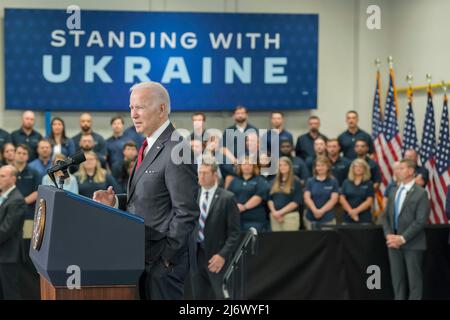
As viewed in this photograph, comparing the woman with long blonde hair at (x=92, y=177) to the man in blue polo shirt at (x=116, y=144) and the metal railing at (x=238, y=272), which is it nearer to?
the man in blue polo shirt at (x=116, y=144)

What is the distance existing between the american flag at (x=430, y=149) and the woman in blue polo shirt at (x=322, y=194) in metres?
2.11

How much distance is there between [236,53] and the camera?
14297 mm

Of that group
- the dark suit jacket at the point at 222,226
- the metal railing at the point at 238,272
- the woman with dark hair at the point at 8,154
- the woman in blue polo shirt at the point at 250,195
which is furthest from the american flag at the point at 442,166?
the woman with dark hair at the point at 8,154

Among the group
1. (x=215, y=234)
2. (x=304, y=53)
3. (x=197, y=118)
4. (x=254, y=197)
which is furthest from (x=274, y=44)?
(x=215, y=234)

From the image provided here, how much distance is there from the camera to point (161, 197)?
3.99 metres

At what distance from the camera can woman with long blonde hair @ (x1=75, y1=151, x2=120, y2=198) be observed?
10.2 metres

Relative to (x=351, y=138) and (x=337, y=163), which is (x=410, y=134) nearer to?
(x=351, y=138)

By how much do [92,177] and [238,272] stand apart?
2.42m

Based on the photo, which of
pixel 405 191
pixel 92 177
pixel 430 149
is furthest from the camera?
pixel 430 149

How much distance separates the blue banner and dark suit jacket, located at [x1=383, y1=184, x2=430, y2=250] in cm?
520

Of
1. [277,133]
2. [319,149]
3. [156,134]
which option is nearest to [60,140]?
[277,133]

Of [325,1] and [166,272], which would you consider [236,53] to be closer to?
[325,1]

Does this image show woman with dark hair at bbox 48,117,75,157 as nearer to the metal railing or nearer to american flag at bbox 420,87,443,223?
the metal railing

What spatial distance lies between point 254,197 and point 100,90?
16.2 ft
